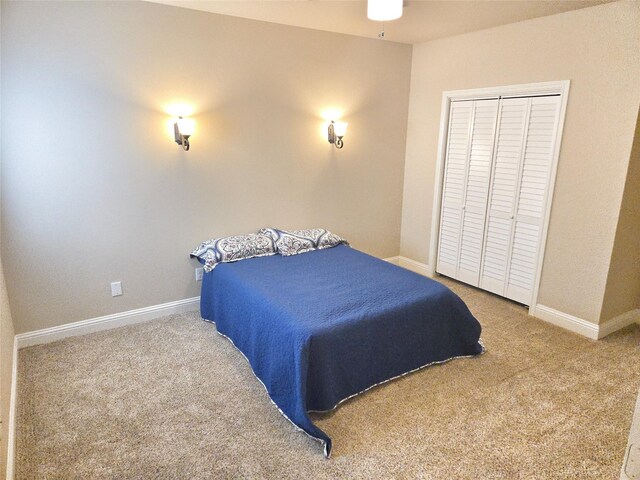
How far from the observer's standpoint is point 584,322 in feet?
10.3

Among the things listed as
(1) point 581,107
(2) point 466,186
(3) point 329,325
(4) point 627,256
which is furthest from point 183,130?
(4) point 627,256

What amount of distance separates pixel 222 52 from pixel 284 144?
91 centimetres

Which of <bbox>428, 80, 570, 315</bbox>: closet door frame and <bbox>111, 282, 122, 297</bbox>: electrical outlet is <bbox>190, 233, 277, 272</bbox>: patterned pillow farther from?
<bbox>428, 80, 570, 315</bbox>: closet door frame

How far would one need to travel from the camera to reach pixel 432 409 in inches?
89.6

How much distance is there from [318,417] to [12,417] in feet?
5.22

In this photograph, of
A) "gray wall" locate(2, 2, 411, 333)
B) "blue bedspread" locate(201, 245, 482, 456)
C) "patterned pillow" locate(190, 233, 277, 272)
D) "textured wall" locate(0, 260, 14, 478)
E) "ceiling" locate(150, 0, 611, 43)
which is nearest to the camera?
"textured wall" locate(0, 260, 14, 478)

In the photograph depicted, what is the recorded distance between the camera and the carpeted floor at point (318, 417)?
1885 mm

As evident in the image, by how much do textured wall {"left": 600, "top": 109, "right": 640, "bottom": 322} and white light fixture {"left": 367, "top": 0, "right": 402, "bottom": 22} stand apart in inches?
71.5

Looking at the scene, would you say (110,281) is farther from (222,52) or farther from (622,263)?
(622,263)

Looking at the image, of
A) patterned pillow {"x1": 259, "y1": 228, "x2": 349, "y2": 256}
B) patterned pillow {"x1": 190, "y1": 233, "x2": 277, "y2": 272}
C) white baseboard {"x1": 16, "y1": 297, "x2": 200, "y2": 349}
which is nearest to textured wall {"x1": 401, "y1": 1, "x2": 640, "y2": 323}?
patterned pillow {"x1": 259, "y1": 228, "x2": 349, "y2": 256}

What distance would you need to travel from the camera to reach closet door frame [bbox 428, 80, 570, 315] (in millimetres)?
3117

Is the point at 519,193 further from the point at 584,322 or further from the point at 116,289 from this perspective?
the point at 116,289

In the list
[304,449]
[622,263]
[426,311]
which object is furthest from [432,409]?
[622,263]

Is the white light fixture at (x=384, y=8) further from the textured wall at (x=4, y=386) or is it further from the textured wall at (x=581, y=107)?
the textured wall at (x=4, y=386)
